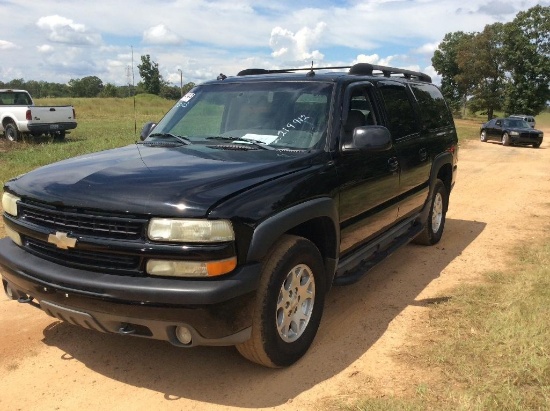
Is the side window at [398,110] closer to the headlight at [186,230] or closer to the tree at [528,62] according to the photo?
the headlight at [186,230]

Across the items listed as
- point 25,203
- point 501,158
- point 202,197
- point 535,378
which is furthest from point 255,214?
point 501,158

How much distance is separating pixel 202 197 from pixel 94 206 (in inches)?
23.6

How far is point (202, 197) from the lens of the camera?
2.75 metres

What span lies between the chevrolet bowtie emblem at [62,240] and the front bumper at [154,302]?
0.14m

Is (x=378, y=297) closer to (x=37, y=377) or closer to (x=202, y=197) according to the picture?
(x=202, y=197)

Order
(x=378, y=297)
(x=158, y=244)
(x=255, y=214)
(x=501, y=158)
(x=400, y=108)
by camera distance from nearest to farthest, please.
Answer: (x=158, y=244)
(x=255, y=214)
(x=378, y=297)
(x=400, y=108)
(x=501, y=158)

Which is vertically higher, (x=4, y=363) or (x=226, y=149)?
(x=226, y=149)

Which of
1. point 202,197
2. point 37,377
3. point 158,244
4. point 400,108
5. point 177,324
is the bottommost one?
point 37,377

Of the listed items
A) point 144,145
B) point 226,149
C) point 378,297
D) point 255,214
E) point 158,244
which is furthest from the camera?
point 378,297

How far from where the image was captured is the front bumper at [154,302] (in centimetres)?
269

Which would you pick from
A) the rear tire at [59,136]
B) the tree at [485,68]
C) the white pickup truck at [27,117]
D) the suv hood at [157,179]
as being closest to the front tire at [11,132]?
the white pickup truck at [27,117]

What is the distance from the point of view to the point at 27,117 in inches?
671

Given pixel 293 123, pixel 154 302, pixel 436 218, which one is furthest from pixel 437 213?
pixel 154 302

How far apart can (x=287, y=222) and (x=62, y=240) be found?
1.29 m
